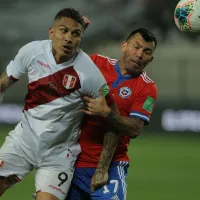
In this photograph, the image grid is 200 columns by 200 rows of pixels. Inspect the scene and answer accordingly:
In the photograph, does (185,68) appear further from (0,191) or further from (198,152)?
(0,191)

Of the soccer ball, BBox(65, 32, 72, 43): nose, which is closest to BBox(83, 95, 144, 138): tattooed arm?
BBox(65, 32, 72, 43): nose

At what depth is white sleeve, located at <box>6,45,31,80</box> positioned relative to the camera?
570cm

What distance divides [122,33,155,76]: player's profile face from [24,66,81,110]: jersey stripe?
0.57m

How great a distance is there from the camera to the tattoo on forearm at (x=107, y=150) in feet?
18.9

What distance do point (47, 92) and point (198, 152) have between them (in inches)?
302

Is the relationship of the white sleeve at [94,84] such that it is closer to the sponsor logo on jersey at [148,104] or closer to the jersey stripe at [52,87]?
the jersey stripe at [52,87]

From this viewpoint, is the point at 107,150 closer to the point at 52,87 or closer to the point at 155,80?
the point at 52,87

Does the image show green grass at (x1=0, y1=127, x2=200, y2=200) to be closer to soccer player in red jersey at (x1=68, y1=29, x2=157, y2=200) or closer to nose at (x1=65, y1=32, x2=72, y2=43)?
soccer player in red jersey at (x1=68, y1=29, x2=157, y2=200)

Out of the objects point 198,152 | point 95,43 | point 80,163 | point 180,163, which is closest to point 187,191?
point 180,163

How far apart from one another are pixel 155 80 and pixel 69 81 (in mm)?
11153

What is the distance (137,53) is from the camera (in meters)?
5.87

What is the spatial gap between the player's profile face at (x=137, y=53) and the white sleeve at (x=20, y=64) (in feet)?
2.75

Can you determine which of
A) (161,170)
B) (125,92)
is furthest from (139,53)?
(161,170)

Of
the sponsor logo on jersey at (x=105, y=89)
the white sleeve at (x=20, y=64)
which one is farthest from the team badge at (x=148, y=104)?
the white sleeve at (x=20, y=64)
